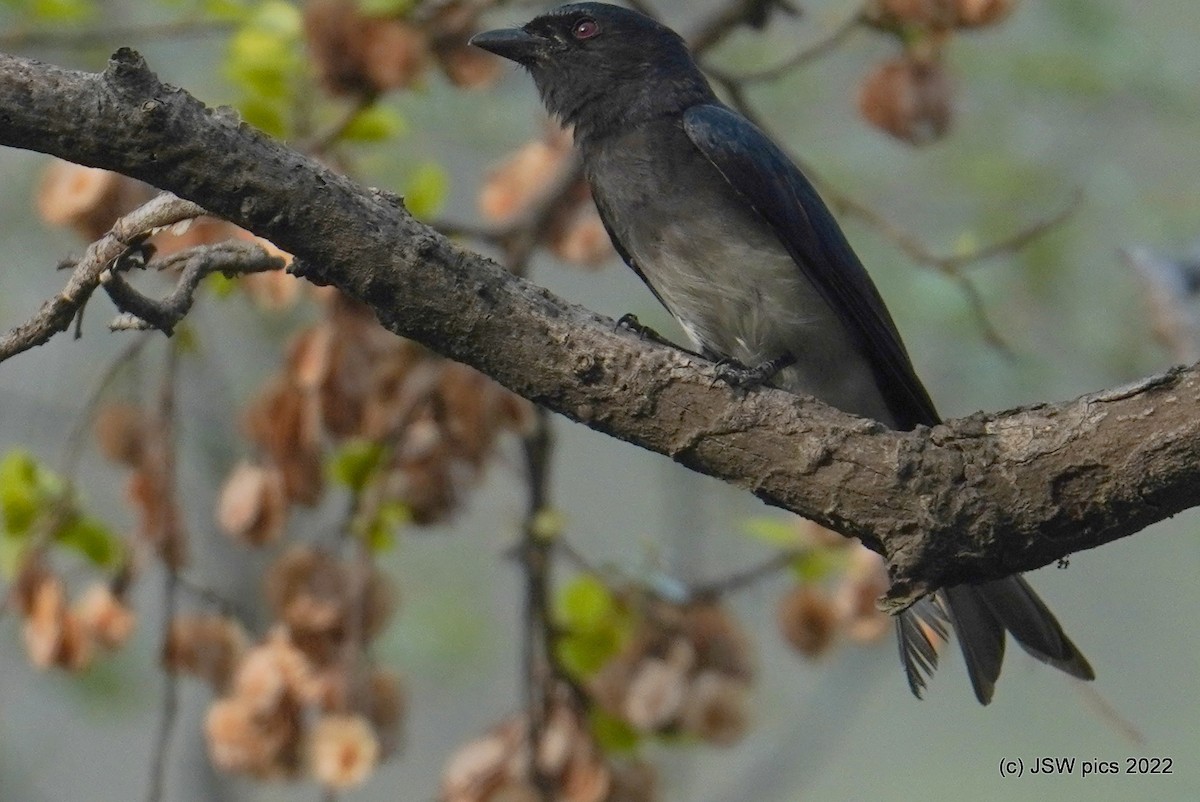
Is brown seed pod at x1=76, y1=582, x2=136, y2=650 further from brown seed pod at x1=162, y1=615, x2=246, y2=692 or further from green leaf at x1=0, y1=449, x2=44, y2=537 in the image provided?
green leaf at x1=0, y1=449, x2=44, y2=537

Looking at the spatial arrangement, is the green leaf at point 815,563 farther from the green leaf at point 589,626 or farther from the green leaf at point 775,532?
the green leaf at point 589,626

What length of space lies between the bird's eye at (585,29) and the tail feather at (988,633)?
6.62 feet

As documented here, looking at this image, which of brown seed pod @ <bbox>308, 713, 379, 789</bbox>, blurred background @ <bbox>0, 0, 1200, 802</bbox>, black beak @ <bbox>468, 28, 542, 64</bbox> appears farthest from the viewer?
blurred background @ <bbox>0, 0, 1200, 802</bbox>

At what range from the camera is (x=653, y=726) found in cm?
418

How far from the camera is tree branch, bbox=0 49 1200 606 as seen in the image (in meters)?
2.45

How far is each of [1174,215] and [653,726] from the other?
4.66 meters

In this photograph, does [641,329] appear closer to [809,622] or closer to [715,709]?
[715,709]

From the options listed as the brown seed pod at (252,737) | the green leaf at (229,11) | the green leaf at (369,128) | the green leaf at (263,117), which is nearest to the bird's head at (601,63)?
the green leaf at (369,128)

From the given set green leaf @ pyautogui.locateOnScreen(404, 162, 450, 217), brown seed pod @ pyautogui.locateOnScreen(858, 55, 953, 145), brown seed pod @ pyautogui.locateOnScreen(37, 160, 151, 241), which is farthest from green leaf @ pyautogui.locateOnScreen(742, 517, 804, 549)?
brown seed pod @ pyautogui.locateOnScreen(37, 160, 151, 241)

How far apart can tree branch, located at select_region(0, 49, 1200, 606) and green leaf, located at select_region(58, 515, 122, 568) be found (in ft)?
5.78

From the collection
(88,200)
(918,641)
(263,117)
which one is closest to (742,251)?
(918,641)

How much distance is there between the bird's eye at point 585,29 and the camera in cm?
455

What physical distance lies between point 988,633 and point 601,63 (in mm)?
1995

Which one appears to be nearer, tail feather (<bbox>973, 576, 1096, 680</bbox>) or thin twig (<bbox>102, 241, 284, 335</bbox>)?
thin twig (<bbox>102, 241, 284, 335</bbox>)
